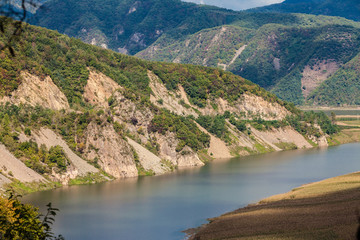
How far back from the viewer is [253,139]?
540 feet

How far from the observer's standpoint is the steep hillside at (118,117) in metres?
96.4

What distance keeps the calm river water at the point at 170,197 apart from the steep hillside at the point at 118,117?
235 inches

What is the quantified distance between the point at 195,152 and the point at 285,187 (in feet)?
130

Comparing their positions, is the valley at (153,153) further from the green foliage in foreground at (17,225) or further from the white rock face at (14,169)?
the white rock face at (14,169)

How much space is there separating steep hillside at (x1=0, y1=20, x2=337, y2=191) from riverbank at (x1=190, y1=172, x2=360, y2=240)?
3048 cm

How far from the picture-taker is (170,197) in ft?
280

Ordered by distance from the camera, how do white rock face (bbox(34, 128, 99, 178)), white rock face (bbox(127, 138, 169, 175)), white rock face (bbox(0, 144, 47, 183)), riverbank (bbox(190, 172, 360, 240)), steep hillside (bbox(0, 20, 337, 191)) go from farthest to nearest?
white rock face (bbox(127, 138, 169, 175)), white rock face (bbox(34, 128, 99, 178)), steep hillside (bbox(0, 20, 337, 191)), white rock face (bbox(0, 144, 47, 183)), riverbank (bbox(190, 172, 360, 240))

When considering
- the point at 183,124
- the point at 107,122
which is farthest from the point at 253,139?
the point at 107,122

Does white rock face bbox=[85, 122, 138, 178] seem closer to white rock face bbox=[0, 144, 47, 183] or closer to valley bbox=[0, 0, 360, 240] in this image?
valley bbox=[0, 0, 360, 240]

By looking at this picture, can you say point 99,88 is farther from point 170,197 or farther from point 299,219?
point 299,219

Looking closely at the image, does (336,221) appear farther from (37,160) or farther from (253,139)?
(253,139)

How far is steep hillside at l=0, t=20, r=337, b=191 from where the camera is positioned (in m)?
96.4

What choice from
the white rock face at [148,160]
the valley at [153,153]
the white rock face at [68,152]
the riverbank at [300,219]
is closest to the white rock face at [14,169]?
the valley at [153,153]

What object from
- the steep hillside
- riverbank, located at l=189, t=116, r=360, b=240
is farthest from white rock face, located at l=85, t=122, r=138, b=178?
riverbank, located at l=189, t=116, r=360, b=240
